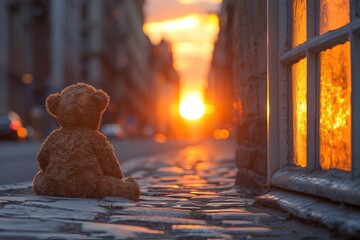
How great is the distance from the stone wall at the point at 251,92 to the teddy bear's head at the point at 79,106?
4.89 feet

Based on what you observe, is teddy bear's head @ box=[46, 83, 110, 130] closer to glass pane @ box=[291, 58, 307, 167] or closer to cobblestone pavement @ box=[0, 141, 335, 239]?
cobblestone pavement @ box=[0, 141, 335, 239]

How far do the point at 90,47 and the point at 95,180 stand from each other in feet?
208

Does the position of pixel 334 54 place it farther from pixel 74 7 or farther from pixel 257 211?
pixel 74 7

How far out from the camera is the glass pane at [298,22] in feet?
16.6

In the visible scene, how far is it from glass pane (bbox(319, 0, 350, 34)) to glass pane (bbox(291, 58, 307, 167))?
559 mm

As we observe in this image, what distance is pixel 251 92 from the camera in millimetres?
7109

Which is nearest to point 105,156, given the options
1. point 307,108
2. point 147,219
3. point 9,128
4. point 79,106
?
point 79,106

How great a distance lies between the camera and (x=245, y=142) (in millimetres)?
7520

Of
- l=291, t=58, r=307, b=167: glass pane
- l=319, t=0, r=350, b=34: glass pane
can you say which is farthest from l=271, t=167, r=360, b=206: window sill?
l=319, t=0, r=350, b=34: glass pane

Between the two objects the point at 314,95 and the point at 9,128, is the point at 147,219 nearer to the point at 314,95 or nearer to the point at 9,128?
the point at 314,95

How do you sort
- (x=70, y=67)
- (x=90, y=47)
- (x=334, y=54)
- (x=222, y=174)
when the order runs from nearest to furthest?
1. (x=334, y=54)
2. (x=222, y=174)
3. (x=70, y=67)
4. (x=90, y=47)

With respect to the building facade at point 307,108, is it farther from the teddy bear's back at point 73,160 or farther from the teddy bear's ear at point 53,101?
the teddy bear's ear at point 53,101

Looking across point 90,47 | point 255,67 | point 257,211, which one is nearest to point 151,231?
point 257,211

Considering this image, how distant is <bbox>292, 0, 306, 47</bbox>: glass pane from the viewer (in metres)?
5.07
